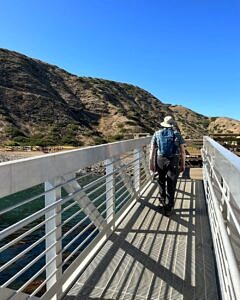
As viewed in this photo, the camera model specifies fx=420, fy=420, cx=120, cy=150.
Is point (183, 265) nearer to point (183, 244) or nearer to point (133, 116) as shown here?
point (183, 244)

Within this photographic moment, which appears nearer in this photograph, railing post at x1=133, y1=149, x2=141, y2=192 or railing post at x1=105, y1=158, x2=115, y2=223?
railing post at x1=105, y1=158, x2=115, y2=223

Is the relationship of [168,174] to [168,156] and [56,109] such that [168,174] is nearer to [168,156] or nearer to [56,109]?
[168,156]

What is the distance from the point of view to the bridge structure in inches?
96.0

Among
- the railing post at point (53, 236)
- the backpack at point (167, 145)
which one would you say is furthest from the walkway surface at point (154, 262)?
the backpack at point (167, 145)

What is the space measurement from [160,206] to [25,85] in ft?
320

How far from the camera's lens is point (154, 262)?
13.7ft

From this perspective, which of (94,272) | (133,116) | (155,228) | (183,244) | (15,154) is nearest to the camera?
(94,272)

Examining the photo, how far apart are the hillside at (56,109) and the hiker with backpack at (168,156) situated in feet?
219

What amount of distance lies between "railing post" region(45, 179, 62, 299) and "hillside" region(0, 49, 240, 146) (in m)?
70.3

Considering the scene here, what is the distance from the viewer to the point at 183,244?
15.9 ft

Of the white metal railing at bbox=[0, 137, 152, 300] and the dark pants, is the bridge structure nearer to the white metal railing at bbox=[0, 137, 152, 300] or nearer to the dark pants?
the white metal railing at bbox=[0, 137, 152, 300]

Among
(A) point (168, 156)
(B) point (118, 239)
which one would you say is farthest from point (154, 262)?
(A) point (168, 156)

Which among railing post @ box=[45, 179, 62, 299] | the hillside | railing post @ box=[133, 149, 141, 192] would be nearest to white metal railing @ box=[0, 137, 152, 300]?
railing post @ box=[45, 179, 62, 299]

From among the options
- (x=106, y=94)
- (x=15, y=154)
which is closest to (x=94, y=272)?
(x=15, y=154)
